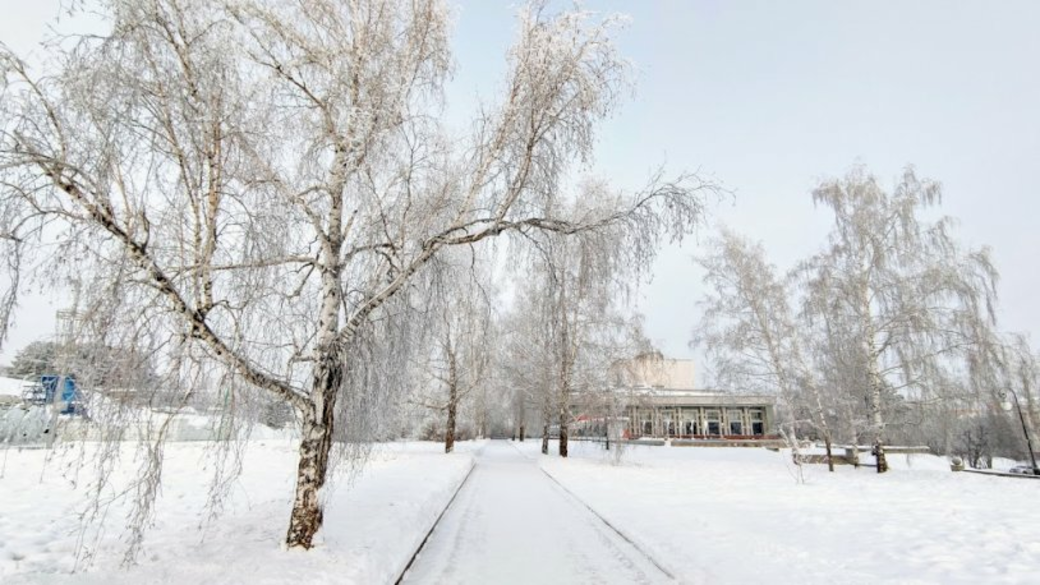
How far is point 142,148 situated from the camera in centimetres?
420

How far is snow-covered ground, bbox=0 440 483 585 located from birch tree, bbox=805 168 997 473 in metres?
15.1

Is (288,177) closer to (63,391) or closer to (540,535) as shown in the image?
(63,391)

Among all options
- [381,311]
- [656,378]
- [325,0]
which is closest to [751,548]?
[381,311]

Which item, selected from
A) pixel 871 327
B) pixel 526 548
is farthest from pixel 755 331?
pixel 526 548

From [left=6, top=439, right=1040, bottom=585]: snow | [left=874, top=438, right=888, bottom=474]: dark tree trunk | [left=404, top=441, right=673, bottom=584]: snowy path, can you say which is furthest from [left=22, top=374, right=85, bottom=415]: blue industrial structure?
[left=874, top=438, right=888, bottom=474]: dark tree trunk

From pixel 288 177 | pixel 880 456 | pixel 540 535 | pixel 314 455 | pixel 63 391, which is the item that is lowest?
pixel 540 535

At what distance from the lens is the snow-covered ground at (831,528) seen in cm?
550

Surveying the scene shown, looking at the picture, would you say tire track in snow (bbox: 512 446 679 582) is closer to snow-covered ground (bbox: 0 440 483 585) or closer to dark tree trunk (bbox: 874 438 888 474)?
snow-covered ground (bbox: 0 440 483 585)

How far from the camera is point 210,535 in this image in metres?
6.35

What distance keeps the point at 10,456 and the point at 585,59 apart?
55.2 ft

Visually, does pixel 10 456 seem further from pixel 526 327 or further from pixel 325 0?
pixel 526 327

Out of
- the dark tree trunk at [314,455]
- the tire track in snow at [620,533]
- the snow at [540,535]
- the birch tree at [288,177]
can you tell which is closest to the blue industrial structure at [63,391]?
the birch tree at [288,177]

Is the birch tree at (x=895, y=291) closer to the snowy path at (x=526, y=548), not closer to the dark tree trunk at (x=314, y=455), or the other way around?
the snowy path at (x=526, y=548)

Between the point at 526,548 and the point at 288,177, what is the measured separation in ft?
17.6
